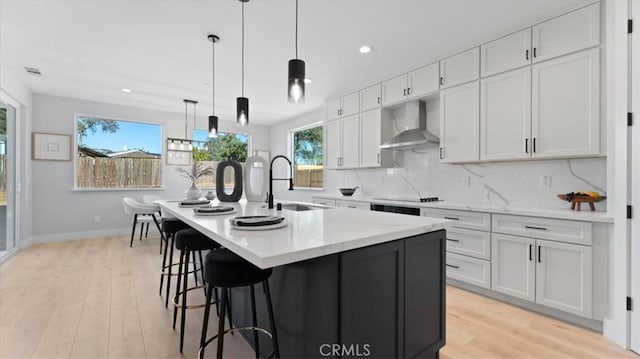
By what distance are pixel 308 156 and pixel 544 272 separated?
15.4 ft

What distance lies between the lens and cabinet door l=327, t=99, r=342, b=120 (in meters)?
4.90

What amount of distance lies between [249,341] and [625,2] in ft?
11.2

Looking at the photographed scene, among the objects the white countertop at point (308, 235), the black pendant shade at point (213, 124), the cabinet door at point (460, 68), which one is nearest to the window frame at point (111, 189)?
the black pendant shade at point (213, 124)

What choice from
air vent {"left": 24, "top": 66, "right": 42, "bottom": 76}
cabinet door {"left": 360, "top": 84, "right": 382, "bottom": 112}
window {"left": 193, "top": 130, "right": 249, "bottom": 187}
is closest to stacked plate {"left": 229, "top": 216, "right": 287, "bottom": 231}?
cabinet door {"left": 360, "top": 84, "right": 382, "bottom": 112}

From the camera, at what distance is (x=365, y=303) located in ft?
4.36

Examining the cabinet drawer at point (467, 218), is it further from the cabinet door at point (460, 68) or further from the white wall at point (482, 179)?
the cabinet door at point (460, 68)

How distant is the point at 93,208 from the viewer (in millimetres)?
5375

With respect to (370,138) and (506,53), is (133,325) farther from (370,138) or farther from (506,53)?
(506,53)

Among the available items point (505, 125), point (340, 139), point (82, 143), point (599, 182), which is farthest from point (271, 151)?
point (599, 182)

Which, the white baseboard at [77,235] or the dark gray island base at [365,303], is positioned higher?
the dark gray island base at [365,303]

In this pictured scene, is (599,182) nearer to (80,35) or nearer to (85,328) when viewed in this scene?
(85,328)

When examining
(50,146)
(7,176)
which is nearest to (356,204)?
(7,176)

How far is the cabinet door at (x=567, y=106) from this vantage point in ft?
7.52

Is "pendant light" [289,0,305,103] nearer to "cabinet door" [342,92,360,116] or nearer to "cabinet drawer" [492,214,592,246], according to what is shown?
"cabinet drawer" [492,214,592,246]
